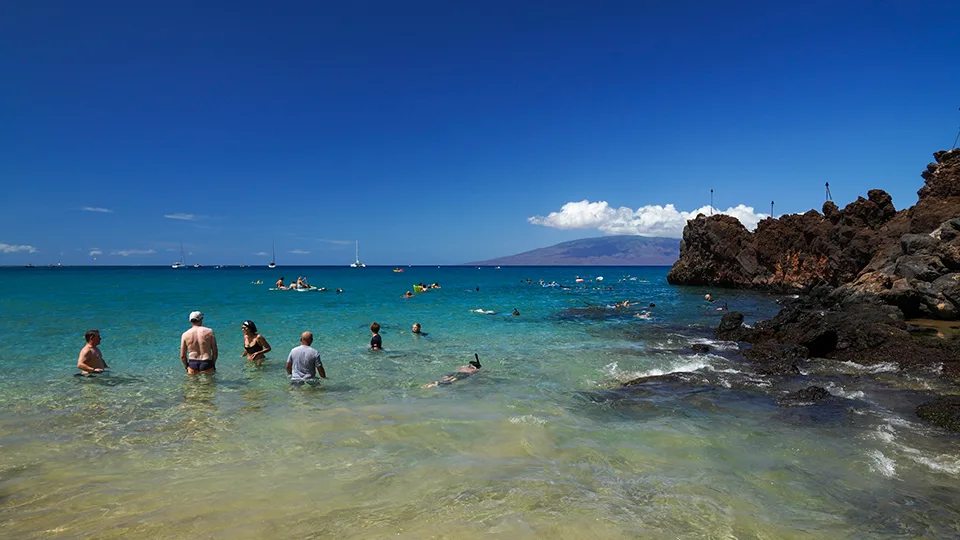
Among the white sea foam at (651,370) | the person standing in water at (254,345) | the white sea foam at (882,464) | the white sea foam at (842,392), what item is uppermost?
the person standing in water at (254,345)

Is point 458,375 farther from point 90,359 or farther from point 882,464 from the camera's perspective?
point 90,359

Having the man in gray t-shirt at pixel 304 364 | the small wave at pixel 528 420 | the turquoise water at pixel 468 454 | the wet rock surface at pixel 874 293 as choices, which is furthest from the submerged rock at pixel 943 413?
the man in gray t-shirt at pixel 304 364

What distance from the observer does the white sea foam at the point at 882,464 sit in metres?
6.78

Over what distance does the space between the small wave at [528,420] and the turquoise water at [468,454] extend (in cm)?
8

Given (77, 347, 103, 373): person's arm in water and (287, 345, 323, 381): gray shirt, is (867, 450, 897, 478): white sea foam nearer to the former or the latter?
(287, 345, 323, 381): gray shirt

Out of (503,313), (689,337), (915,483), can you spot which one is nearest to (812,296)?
(689,337)

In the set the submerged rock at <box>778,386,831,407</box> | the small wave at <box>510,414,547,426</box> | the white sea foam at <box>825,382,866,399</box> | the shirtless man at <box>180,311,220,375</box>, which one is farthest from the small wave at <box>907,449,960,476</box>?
the shirtless man at <box>180,311,220,375</box>

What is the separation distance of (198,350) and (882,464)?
14.7 meters

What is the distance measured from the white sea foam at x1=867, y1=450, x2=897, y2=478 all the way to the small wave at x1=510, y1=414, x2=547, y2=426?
5.20 metres

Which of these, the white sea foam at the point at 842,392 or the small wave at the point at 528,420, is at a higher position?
the small wave at the point at 528,420

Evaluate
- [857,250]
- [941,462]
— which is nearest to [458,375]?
[941,462]

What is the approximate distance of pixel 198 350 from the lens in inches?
487

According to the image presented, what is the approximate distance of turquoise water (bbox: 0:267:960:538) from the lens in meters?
5.36

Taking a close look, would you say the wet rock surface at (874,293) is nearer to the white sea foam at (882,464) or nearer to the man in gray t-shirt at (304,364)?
the white sea foam at (882,464)
